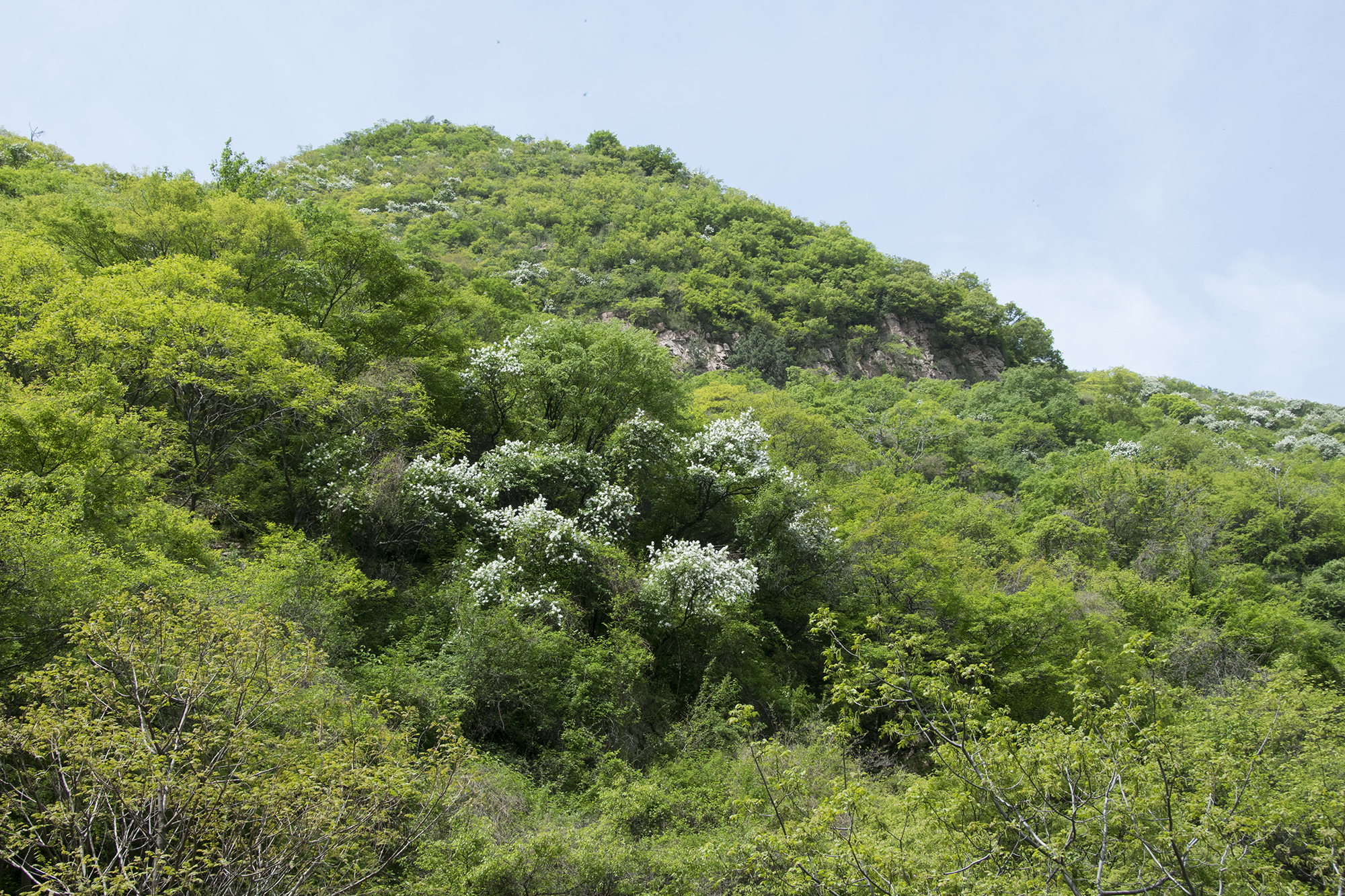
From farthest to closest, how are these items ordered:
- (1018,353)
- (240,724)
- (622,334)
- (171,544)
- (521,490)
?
(1018,353)
(622,334)
(521,490)
(171,544)
(240,724)

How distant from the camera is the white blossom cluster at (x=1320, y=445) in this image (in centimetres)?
5262

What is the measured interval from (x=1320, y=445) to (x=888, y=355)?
3364 centimetres

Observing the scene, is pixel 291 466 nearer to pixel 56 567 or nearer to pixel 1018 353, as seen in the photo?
pixel 56 567

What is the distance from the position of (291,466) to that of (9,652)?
10749 mm

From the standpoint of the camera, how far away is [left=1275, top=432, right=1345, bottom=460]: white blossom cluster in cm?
5262

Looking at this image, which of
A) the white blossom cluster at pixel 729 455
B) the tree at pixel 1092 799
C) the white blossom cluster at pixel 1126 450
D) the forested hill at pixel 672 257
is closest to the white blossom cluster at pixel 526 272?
the forested hill at pixel 672 257

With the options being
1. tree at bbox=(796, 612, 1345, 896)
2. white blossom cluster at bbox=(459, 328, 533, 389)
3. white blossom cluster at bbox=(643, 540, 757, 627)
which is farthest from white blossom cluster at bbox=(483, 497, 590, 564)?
tree at bbox=(796, 612, 1345, 896)

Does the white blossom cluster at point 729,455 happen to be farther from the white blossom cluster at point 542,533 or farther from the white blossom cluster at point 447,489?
the white blossom cluster at point 447,489

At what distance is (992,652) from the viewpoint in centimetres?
2094

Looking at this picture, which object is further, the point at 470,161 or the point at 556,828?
the point at 470,161

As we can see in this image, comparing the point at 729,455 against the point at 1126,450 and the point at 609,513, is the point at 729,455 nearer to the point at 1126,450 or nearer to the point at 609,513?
the point at 609,513

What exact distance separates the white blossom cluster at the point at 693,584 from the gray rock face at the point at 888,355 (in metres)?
38.5

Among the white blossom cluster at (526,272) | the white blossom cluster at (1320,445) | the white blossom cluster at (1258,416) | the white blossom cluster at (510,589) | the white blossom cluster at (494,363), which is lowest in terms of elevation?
the white blossom cluster at (510,589)

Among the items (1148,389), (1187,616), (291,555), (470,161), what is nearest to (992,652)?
(1187,616)
